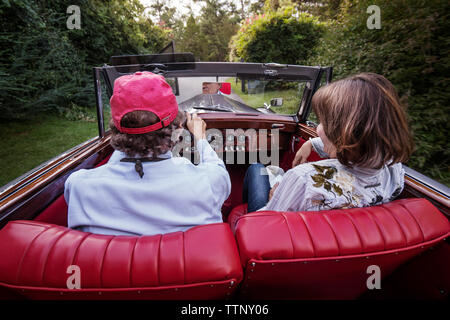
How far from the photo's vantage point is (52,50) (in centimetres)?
574

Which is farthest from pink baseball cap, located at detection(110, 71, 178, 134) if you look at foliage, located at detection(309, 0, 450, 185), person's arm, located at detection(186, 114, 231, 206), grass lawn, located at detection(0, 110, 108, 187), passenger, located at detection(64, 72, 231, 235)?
grass lawn, located at detection(0, 110, 108, 187)

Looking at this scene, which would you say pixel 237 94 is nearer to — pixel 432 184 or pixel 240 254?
pixel 432 184

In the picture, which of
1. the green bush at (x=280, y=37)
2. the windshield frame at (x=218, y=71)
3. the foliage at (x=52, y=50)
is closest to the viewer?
the windshield frame at (x=218, y=71)

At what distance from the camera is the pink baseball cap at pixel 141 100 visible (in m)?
0.97

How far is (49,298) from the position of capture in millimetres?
734

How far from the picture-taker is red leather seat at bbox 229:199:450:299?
78 centimetres

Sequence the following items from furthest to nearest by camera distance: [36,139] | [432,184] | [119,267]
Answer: [36,139] < [432,184] < [119,267]

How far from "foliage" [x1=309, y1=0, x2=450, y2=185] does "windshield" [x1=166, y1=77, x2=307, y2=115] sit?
168 cm

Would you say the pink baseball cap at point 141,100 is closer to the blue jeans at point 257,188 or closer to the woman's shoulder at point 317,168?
the woman's shoulder at point 317,168

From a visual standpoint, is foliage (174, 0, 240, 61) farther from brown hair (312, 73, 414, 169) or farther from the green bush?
brown hair (312, 73, 414, 169)

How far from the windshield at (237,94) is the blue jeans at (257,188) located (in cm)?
89

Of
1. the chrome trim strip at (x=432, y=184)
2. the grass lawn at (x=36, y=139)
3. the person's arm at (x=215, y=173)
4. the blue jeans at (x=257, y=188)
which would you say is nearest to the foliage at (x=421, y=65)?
the chrome trim strip at (x=432, y=184)

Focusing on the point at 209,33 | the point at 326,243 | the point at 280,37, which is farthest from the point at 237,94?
the point at 209,33

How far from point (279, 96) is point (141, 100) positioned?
1934mm
